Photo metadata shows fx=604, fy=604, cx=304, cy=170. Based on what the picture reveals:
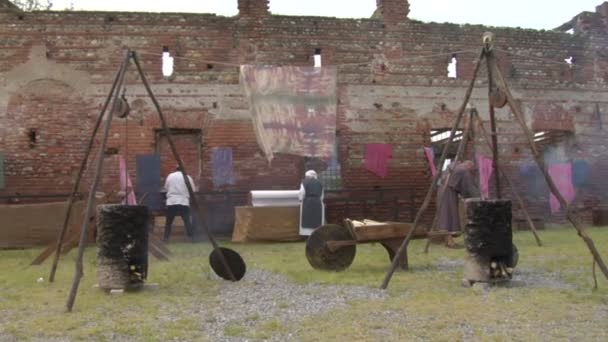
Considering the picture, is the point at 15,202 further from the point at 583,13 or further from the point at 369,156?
the point at 583,13

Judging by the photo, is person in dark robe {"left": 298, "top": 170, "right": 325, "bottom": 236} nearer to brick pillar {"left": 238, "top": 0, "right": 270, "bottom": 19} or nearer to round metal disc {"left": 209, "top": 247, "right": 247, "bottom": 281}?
brick pillar {"left": 238, "top": 0, "right": 270, "bottom": 19}

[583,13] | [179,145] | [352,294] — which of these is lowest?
[352,294]

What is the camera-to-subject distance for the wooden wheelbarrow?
7.87m

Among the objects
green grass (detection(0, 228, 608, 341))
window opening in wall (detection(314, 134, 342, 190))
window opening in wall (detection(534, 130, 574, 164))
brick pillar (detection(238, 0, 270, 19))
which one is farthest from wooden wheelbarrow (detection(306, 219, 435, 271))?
window opening in wall (detection(534, 130, 574, 164))

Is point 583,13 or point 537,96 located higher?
point 583,13

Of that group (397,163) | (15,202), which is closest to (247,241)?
(397,163)

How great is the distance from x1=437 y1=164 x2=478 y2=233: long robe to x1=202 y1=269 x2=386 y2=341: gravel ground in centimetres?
464

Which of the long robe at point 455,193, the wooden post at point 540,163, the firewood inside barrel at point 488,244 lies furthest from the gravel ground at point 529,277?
the long robe at point 455,193

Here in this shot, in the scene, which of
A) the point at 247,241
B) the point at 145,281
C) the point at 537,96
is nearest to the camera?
the point at 145,281

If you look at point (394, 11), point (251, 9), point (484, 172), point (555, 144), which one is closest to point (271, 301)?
point (251, 9)

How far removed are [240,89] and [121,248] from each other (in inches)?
320

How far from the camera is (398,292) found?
21.2 ft

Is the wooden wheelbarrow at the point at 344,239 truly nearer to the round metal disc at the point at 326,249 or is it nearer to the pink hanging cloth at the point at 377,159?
the round metal disc at the point at 326,249

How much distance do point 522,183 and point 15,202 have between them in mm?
12191
